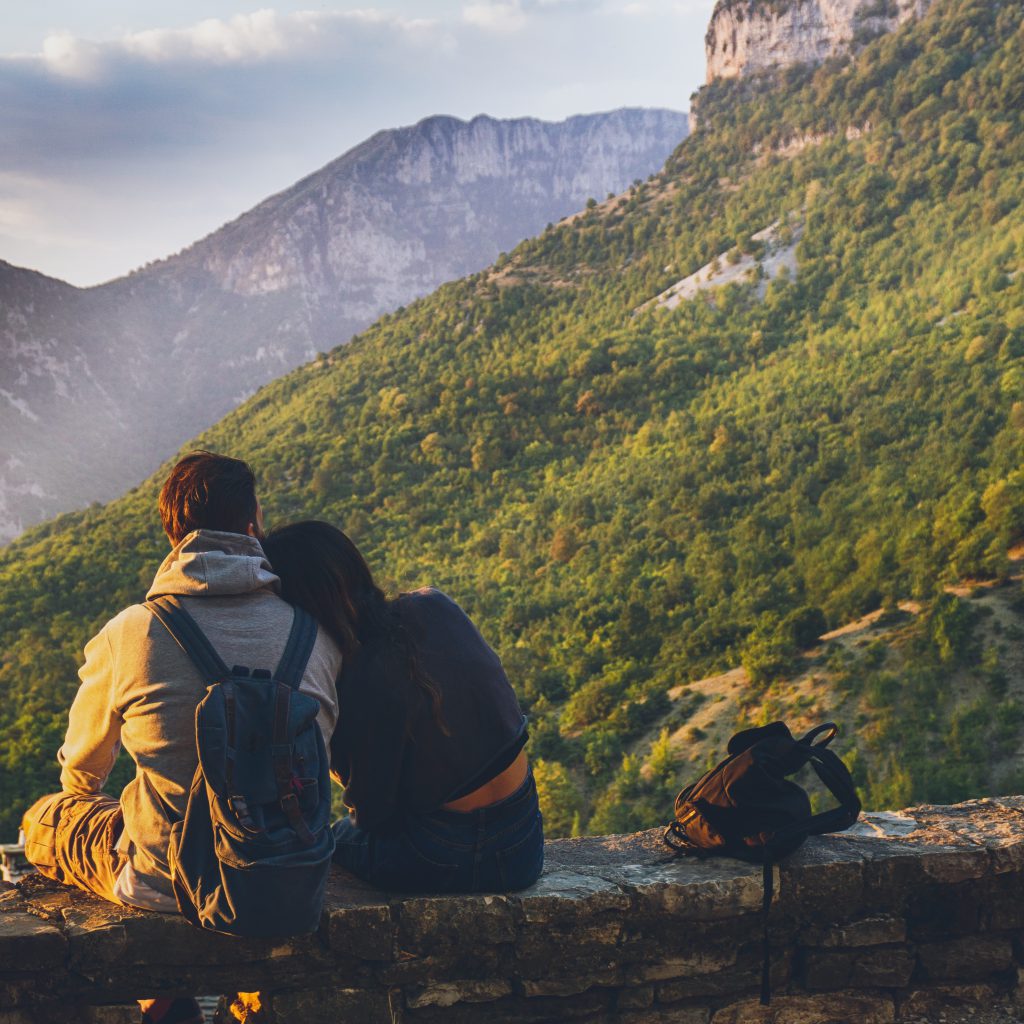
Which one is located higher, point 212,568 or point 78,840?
point 212,568

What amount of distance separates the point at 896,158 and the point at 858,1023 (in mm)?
54039

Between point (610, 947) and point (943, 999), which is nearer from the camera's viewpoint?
point (610, 947)

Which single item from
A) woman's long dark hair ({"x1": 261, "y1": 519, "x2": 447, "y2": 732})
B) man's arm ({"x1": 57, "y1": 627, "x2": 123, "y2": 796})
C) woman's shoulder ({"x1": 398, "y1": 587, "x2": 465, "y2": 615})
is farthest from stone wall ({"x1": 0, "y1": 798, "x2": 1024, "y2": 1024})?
woman's shoulder ({"x1": 398, "y1": 587, "x2": 465, "y2": 615})

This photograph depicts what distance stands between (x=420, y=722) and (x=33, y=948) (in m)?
1.00

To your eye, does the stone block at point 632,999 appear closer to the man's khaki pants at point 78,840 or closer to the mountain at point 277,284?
the man's khaki pants at point 78,840

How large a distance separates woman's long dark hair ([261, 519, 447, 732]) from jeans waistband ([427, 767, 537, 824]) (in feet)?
0.81

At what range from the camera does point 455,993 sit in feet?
8.52

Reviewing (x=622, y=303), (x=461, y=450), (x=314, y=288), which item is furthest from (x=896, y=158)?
(x=314, y=288)

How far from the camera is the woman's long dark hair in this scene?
8.21 ft

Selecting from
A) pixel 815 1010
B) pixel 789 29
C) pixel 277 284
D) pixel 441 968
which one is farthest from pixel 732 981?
pixel 277 284

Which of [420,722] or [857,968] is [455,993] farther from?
[857,968]

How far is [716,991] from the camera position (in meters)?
2.76

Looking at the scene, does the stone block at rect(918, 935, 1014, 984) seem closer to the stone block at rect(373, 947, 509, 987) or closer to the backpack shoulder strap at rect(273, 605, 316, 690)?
the stone block at rect(373, 947, 509, 987)

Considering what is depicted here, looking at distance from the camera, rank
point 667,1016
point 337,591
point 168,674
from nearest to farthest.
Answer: point 168,674 < point 337,591 < point 667,1016
